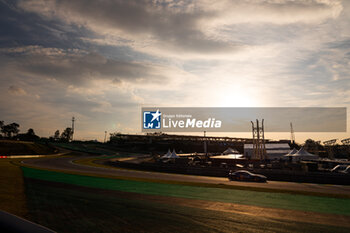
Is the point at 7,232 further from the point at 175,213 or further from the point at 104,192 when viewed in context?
the point at 104,192

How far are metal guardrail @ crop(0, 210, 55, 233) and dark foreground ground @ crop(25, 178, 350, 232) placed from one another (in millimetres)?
7282

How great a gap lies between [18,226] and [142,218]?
9.19m

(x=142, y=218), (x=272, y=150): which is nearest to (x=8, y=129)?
(x=272, y=150)

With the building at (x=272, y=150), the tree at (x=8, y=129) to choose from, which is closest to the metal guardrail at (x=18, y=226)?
Answer: the building at (x=272, y=150)

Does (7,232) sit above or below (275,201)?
above

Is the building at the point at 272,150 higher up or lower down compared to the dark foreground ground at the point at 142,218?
higher up

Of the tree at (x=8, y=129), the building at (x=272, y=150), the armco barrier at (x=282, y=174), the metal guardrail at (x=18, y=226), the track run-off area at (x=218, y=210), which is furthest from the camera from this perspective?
the tree at (x=8, y=129)

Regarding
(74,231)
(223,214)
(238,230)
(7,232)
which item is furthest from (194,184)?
(7,232)

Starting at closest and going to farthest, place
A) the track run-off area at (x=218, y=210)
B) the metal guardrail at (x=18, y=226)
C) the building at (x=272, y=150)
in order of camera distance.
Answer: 1. the metal guardrail at (x=18, y=226)
2. the track run-off area at (x=218, y=210)
3. the building at (x=272, y=150)

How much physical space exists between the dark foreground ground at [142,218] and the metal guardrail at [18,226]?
7282mm

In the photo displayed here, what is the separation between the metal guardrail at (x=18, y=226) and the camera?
234 cm

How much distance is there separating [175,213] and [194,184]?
423 inches

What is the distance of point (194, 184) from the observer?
74.1 ft

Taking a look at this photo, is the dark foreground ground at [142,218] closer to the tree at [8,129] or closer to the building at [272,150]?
the building at [272,150]
